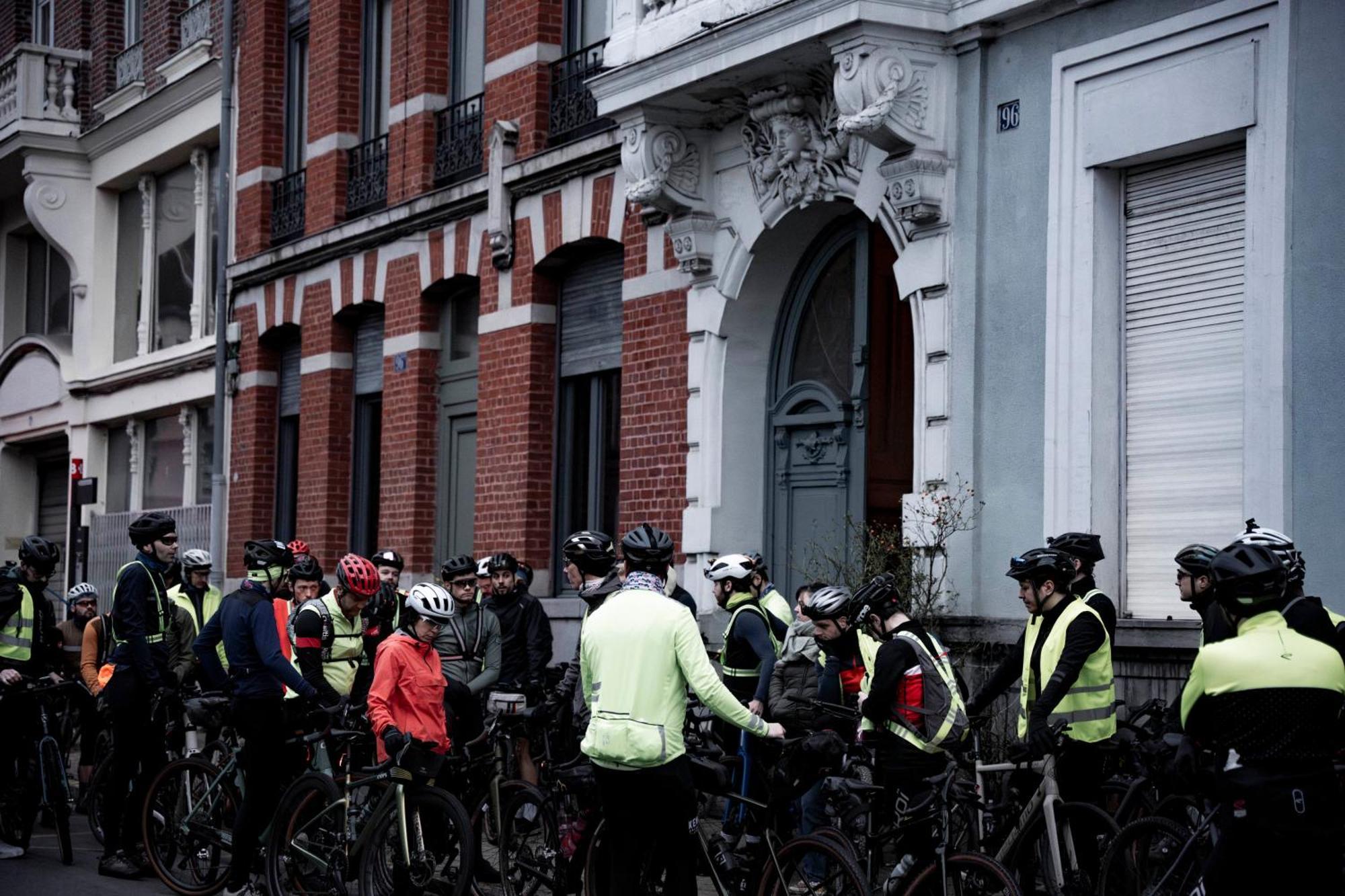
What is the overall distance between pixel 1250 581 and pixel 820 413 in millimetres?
8086

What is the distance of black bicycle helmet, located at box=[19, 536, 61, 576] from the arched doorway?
507 centimetres

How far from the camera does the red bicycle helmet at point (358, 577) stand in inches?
430

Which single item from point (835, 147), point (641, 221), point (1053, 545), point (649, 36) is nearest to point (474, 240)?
point (641, 221)

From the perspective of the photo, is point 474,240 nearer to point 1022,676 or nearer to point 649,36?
point 649,36

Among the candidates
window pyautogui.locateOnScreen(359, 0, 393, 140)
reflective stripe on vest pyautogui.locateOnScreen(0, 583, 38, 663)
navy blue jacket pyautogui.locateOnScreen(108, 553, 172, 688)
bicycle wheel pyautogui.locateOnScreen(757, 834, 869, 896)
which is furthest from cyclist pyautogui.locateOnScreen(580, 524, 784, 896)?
window pyautogui.locateOnScreen(359, 0, 393, 140)

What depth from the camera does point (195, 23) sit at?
24.7 meters

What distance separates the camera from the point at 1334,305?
10219mm

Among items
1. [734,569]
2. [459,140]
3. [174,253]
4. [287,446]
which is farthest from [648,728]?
[174,253]

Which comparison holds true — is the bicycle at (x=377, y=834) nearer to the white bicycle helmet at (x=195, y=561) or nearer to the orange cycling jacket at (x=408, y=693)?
the orange cycling jacket at (x=408, y=693)

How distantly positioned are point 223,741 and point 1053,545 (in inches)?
195

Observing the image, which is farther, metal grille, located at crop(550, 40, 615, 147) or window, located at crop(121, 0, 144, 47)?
window, located at crop(121, 0, 144, 47)

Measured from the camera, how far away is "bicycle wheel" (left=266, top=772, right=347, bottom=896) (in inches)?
376

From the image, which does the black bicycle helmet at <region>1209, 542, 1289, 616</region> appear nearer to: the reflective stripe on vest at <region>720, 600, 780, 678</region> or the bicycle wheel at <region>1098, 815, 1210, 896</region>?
the bicycle wheel at <region>1098, 815, 1210, 896</region>

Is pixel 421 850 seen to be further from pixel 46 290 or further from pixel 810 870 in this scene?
pixel 46 290
